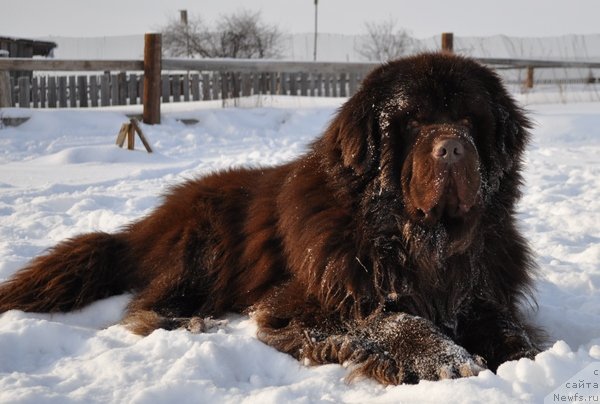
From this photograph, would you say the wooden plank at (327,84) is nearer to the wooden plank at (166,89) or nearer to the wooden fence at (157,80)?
the wooden fence at (157,80)

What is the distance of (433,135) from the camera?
2834 mm

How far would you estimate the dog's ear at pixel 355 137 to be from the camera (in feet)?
9.97

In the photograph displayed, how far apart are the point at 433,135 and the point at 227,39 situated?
27.4 m

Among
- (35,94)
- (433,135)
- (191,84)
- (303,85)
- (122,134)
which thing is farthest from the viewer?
(303,85)

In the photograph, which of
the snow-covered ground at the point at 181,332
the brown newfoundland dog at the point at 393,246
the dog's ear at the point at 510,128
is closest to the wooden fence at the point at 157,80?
the snow-covered ground at the point at 181,332

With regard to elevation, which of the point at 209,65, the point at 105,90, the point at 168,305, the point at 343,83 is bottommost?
the point at 168,305

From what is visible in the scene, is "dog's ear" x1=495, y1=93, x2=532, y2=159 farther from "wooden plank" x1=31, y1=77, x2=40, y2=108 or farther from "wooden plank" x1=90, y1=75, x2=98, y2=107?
"wooden plank" x1=31, y1=77, x2=40, y2=108

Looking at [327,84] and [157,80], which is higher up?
[327,84]

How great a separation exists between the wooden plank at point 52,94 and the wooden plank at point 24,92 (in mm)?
491

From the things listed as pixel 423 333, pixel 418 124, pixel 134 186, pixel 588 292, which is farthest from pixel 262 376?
pixel 134 186

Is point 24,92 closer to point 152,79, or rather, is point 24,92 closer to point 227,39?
point 152,79

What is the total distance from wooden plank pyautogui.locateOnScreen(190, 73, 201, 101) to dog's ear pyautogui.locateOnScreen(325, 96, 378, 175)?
Result: 1248 cm

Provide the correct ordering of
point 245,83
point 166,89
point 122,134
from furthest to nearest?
point 245,83 < point 166,89 < point 122,134

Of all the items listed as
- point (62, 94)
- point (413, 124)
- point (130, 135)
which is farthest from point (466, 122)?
point (62, 94)
